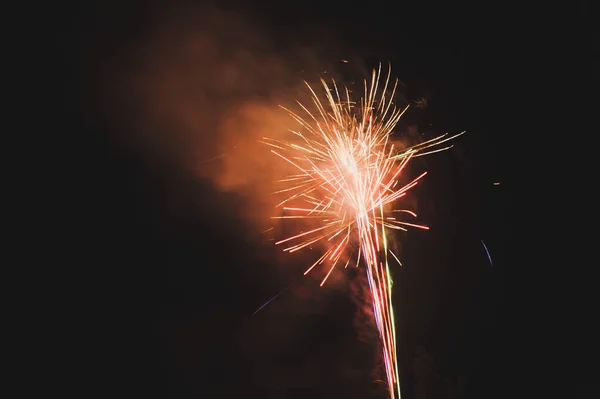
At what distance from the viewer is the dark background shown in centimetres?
243

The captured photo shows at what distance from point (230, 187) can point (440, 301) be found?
1.95 metres

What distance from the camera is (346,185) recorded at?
8.75 ft

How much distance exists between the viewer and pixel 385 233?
2.96 m

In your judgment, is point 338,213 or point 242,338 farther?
point 338,213

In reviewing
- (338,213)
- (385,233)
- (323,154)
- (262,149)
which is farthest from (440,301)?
(262,149)

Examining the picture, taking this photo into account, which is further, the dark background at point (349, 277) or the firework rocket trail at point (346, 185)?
the firework rocket trail at point (346, 185)

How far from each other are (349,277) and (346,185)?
0.67 metres

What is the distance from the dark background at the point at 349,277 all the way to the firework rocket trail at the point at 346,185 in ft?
0.74

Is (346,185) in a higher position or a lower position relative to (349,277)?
higher

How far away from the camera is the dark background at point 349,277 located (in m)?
2.43

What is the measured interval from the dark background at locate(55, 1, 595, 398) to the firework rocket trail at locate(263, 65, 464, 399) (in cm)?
22

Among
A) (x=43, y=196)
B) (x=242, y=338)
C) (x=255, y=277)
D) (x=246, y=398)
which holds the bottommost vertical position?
(x=246, y=398)

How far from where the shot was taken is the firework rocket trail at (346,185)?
2676 millimetres

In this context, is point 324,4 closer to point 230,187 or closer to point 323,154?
point 323,154
